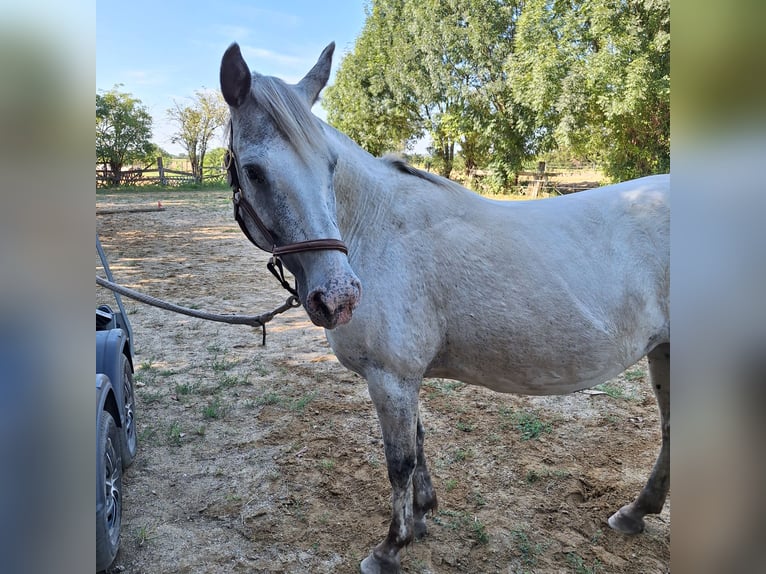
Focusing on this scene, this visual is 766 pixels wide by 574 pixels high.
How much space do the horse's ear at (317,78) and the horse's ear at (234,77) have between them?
0.27 metres

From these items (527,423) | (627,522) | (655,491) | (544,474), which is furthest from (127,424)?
(655,491)

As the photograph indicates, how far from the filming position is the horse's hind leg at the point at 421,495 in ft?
7.58

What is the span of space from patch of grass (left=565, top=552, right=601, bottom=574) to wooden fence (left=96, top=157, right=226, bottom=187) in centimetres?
2471

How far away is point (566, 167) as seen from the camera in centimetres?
2167

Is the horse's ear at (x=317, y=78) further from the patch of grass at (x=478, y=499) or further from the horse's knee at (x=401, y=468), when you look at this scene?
the patch of grass at (x=478, y=499)

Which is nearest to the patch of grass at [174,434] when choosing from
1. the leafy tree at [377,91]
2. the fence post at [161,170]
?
the leafy tree at [377,91]

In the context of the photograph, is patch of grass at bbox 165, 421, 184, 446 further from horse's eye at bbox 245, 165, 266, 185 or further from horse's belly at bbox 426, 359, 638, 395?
horse's eye at bbox 245, 165, 266, 185

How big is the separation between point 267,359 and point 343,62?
21.8m

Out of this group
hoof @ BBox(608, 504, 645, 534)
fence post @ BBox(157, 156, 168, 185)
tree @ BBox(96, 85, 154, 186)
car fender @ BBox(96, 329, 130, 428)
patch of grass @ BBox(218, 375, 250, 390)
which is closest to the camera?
hoof @ BBox(608, 504, 645, 534)

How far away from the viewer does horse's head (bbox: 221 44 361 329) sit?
1427 mm

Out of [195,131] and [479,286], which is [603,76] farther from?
[195,131]

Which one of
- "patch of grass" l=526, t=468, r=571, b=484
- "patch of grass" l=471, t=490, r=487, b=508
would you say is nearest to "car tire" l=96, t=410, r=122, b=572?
"patch of grass" l=471, t=490, r=487, b=508

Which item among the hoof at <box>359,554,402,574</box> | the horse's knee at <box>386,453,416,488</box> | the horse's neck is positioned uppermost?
the horse's neck

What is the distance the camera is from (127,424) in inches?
109
